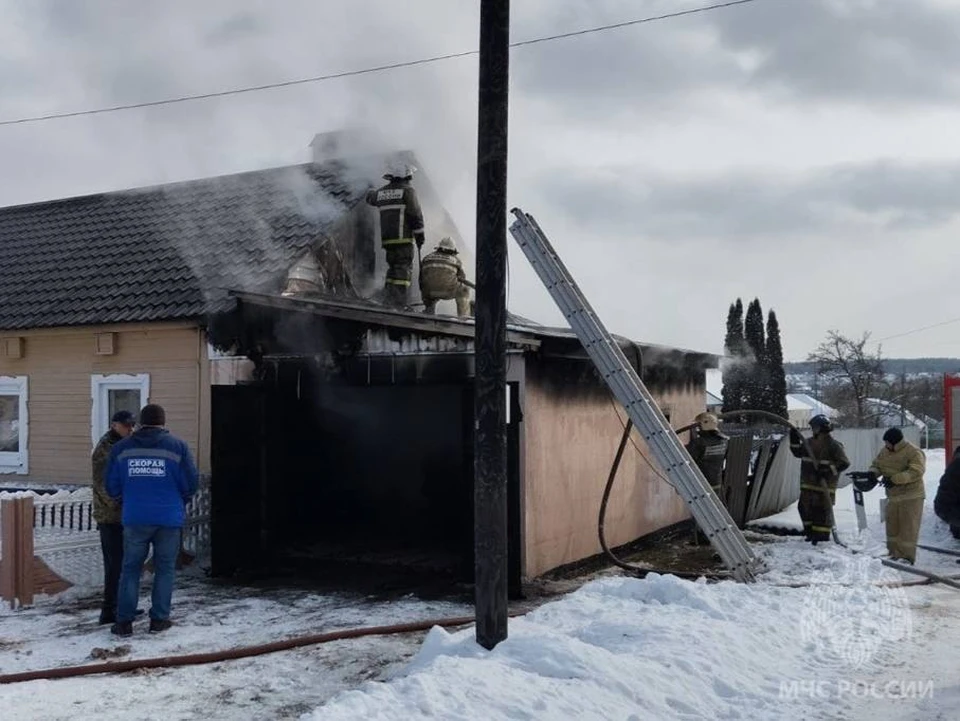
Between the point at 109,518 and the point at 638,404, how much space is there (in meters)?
5.04

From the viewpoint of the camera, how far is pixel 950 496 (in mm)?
10492

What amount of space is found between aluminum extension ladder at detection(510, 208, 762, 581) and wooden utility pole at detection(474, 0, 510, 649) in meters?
2.99

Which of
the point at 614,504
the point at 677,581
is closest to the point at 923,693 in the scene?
the point at 677,581

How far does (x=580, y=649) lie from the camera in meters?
5.48

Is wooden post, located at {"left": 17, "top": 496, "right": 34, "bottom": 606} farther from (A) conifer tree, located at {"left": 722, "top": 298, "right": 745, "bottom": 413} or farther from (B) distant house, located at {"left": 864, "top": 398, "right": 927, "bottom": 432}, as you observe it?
(B) distant house, located at {"left": 864, "top": 398, "right": 927, "bottom": 432}

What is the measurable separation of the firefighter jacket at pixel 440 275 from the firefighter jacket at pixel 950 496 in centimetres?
656

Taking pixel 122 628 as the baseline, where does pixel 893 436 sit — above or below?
above

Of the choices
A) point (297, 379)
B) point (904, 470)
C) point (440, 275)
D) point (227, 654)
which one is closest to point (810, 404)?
point (904, 470)

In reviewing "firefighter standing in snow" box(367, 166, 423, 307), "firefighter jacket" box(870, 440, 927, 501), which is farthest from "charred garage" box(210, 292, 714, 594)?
"firefighter jacket" box(870, 440, 927, 501)

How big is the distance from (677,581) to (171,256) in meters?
8.15

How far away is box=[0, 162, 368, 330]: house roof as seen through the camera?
11102mm

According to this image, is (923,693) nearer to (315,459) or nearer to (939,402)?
(315,459)

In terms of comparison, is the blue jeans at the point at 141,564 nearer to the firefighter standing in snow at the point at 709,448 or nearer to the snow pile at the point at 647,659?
the snow pile at the point at 647,659

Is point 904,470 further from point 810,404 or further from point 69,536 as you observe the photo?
point 810,404
